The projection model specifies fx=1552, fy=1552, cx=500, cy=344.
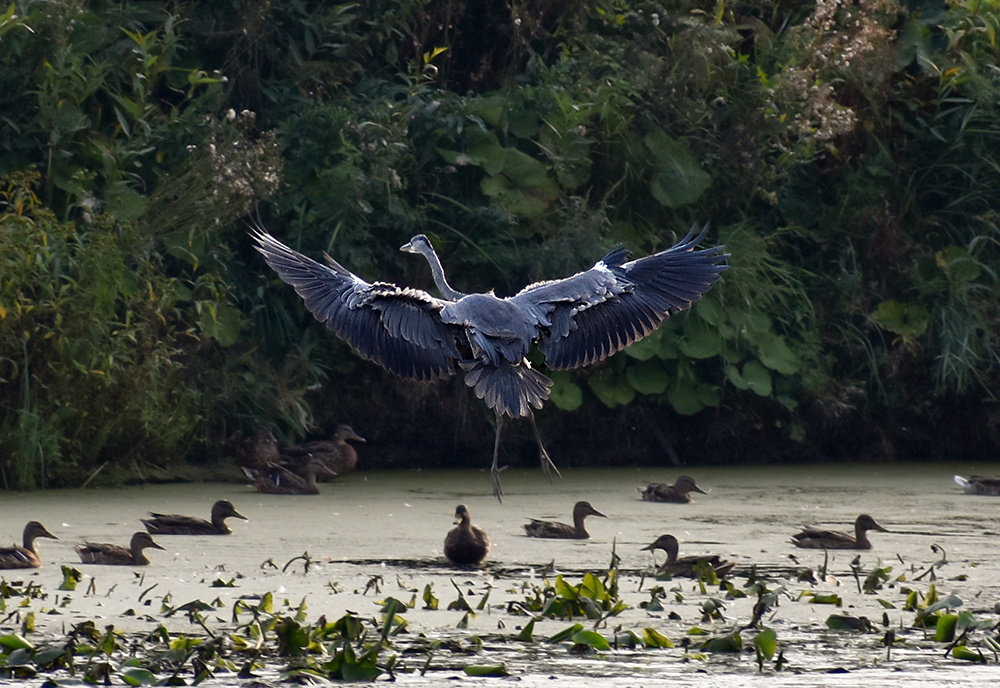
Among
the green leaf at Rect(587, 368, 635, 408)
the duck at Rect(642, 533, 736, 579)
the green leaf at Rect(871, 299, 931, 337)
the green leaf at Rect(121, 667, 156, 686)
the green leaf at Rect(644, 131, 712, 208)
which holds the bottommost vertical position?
the green leaf at Rect(121, 667, 156, 686)

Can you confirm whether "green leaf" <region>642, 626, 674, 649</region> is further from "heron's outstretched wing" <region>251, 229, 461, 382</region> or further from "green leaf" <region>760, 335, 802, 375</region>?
"green leaf" <region>760, 335, 802, 375</region>

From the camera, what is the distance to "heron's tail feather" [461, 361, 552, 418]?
6.25m

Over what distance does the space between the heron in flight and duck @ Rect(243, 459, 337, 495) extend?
2.07 m

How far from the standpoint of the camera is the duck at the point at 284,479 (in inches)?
337

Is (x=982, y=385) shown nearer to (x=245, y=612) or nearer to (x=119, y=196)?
(x=119, y=196)

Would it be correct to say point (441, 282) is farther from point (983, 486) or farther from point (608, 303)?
point (983, 486)

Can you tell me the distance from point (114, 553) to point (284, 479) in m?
2.44

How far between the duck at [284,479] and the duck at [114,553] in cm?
229

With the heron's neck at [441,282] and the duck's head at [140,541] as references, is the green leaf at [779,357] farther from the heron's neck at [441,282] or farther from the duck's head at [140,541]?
the duck's head at [140,541]

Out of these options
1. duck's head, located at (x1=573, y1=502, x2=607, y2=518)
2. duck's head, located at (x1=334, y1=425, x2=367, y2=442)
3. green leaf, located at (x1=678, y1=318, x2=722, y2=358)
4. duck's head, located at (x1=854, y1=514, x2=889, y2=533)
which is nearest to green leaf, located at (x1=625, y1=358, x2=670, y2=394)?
green leaf, located at (x1=678, y1=318, x2=722, y2=358)

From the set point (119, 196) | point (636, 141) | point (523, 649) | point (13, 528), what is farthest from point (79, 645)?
point (636, 141)

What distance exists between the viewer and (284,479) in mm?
8562

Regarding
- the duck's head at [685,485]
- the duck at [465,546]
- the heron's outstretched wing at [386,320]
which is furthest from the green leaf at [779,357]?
the duck at [465,546]

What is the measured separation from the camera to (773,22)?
440 inches
